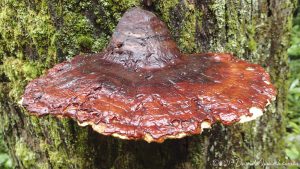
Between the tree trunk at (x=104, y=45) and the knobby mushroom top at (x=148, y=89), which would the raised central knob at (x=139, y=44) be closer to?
the knobby mushroom top at (x=148, y=89)

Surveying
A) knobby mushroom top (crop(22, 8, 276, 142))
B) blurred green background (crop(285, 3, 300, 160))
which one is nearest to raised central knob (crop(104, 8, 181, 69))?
knobby mushroom top (crop(22, 8, 276, 142))

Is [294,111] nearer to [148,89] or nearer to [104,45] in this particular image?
[104,45]

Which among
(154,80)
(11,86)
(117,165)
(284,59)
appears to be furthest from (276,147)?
(11,86)

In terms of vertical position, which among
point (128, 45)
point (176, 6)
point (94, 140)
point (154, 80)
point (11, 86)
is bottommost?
point (94, 140)

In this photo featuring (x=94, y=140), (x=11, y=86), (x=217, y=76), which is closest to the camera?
(x=217, y=76)

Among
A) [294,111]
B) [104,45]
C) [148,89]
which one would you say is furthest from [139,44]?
[294,111]

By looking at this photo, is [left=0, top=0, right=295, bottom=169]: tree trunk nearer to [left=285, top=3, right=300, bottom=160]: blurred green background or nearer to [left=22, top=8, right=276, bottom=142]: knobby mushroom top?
[left=22, top=8, right=276, bottom=142]: knobby mushroom top

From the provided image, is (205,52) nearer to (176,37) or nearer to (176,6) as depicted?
(176,37)

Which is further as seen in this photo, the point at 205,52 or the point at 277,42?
the point at 277,42
